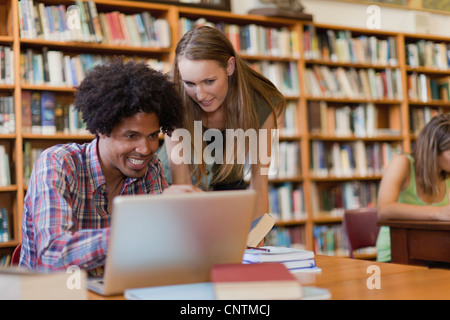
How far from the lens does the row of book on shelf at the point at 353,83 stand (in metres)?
4.29

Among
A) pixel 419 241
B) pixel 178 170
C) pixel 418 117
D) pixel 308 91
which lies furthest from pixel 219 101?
pixel 418 117

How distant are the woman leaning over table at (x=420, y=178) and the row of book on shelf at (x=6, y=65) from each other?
7.32ft

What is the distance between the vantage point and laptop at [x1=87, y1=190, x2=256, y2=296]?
93cm

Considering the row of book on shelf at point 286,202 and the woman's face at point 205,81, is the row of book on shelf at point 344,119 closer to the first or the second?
the row of book on shelf at point 286,202

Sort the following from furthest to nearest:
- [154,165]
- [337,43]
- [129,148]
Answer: [337,43] → [154,165] → [129,148]

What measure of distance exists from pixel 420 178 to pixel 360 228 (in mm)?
391

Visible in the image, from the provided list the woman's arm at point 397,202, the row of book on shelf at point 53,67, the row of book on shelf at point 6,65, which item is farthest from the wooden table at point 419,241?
the row of book on shelf at point 6,65

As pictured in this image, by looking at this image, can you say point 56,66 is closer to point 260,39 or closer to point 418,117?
point 260,39

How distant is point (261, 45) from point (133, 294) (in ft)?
10.8

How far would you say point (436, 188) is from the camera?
2.66 meters

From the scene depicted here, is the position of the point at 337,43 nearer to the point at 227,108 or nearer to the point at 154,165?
the point at 227,108

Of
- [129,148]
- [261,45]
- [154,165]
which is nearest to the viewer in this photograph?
[129,148]

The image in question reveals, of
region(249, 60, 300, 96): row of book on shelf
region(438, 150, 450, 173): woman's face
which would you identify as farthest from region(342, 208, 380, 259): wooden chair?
region(249, 60, 300, 96): row of book on shelf
